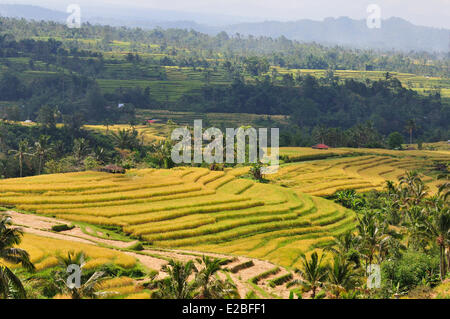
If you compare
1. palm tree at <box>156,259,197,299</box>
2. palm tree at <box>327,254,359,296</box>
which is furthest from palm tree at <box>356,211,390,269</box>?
palm tree at <box>156,259,197,299</box>

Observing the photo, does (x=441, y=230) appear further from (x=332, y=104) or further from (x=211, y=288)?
(x=332, y=104)

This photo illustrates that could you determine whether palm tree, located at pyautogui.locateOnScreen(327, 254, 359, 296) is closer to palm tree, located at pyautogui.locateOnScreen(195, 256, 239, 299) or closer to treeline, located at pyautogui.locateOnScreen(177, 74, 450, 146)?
palm tree, located at pyautogui.locateOnScreen(195, 256, 239, 299)

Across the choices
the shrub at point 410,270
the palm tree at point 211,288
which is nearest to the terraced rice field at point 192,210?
the shrub at point 410,270

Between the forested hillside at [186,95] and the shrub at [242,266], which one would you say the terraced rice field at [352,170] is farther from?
the forested hillside at [186,95]

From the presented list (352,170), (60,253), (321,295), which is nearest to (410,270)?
(321,295)

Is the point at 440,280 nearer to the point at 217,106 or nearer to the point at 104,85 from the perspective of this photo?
the point at 217,106

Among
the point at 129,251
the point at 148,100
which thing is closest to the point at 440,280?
the point at 129,251

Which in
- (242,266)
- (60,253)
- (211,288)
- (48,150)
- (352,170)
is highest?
(211,288)
